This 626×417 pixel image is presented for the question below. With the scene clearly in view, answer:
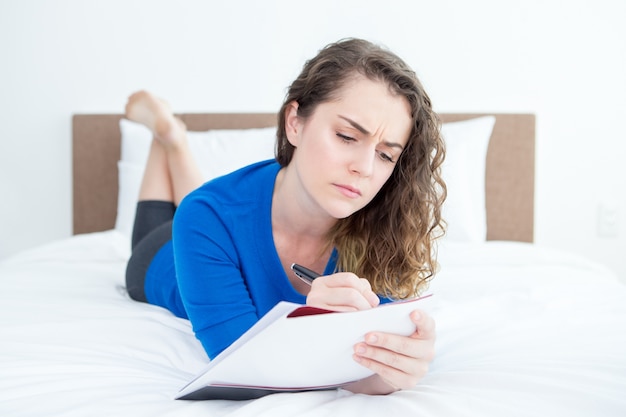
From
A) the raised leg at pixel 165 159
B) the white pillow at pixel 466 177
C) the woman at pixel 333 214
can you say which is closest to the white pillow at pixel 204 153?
the raised leg at pixel 165 159

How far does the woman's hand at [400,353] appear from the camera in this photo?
801mm

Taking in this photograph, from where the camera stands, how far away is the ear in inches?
46.1

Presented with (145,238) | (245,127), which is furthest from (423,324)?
(245,127)

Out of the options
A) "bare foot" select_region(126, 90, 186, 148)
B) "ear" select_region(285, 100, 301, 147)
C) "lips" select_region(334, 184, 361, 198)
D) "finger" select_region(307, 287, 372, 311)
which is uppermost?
"bare foot" select_region(126, 90, 186, 148)

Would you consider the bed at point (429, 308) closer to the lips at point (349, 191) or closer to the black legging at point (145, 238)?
the black legging at point (145, 238)

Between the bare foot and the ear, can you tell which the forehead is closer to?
the ear

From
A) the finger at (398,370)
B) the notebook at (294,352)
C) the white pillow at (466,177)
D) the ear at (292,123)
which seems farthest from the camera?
the white pillow at (466,177)

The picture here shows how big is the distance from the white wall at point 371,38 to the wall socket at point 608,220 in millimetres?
21

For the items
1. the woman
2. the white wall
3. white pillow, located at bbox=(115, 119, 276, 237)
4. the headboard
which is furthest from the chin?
the white wall

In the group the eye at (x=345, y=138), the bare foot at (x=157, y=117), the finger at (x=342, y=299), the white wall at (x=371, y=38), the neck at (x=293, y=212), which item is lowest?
the finger at (x=342, y=299)

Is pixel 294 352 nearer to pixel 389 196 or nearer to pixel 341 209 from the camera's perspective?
pixel 341 209

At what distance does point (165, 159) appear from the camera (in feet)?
6.36

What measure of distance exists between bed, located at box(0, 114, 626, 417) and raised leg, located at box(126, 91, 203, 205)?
0.94 ft

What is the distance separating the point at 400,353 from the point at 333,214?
0.30 m
